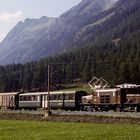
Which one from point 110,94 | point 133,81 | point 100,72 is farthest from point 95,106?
point 100,72

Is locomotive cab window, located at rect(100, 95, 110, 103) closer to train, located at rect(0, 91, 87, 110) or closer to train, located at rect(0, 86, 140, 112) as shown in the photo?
train, located at rect(0, 86, 140, 112)

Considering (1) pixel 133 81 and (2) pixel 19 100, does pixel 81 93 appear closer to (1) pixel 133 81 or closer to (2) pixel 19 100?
(2) pixel 19 100

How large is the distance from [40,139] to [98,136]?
4593 mm

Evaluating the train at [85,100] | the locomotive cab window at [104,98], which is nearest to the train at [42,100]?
the train at [85,100]

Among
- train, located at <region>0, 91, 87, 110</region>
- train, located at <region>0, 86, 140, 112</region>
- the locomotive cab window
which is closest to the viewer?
train, located at <region>0, 86, 140, 112</region>

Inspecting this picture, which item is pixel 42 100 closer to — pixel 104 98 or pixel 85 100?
pixel 85 100

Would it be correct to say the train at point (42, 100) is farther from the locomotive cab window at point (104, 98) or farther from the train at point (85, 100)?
the locomotive cab window at point (104, 98)

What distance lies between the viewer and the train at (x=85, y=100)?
68069 millimetres

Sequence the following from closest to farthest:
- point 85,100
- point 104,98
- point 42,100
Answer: point 104,98 < point 85,100 < point 42,100

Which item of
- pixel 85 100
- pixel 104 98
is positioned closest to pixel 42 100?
pixel 85 100

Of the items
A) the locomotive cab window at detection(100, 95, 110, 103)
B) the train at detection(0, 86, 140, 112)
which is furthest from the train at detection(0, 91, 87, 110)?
the locomotive cab window at detection(100, 95, 110, 103)

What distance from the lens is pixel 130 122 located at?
45.2 metres

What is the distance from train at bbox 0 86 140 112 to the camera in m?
68.1

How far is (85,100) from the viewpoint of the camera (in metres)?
77.0
